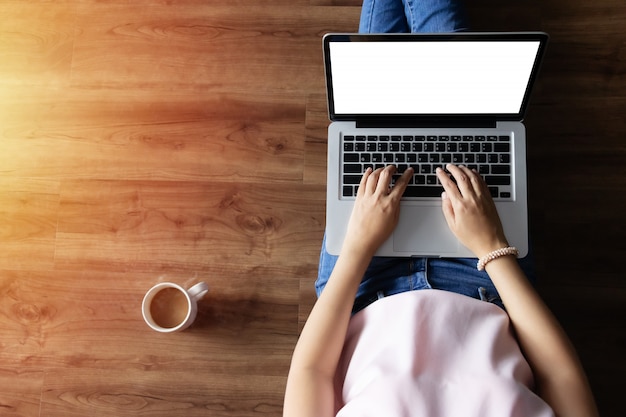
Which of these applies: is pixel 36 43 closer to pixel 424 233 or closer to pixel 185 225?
pixel 185 225

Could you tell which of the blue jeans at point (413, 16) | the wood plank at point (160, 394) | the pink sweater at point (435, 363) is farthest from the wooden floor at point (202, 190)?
the pink sweater at point (435, 363)

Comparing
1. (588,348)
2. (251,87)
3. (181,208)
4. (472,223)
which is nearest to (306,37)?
(251,87)

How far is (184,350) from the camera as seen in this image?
110cm

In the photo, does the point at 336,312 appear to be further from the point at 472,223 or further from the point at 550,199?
the point at 550,199

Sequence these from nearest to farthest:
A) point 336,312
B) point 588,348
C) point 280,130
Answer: point 336,312
point 588,348
point 280,130

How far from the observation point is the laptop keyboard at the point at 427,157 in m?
0.88

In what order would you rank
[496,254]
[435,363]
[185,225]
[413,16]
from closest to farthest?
[435,363] → [496,254] → [413,16] → [185,225]

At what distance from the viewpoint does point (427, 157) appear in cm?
89

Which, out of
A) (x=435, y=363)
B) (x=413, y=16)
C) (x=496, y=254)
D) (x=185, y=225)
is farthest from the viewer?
(x=185, y=225)

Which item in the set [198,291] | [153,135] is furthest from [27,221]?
[198,291]

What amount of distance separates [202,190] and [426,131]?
526mm

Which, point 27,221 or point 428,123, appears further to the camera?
point 27,221

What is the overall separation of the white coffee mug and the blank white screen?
48cm

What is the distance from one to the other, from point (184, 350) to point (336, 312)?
1.56ft
